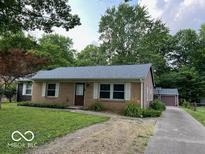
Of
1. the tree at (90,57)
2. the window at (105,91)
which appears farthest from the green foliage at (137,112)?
the tree at (90,57)

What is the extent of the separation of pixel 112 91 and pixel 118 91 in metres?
0.49

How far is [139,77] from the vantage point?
674 inches

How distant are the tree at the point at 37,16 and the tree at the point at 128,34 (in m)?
32.2

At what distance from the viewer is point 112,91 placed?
18.5 meters

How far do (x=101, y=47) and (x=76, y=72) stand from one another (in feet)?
78.1

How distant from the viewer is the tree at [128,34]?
42562 millimetres

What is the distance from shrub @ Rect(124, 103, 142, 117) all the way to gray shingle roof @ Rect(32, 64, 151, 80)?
2.14 metres

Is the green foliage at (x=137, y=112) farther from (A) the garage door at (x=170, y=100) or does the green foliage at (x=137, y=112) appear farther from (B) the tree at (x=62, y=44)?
(A) the garage door at (x=170, y=100)

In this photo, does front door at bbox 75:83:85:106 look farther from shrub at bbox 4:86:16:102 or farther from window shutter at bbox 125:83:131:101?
shrub at bbox 4:86:16:102

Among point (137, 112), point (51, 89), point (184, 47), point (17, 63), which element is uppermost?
point (184, 47)

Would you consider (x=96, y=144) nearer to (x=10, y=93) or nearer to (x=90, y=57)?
(x=10, y=93)
